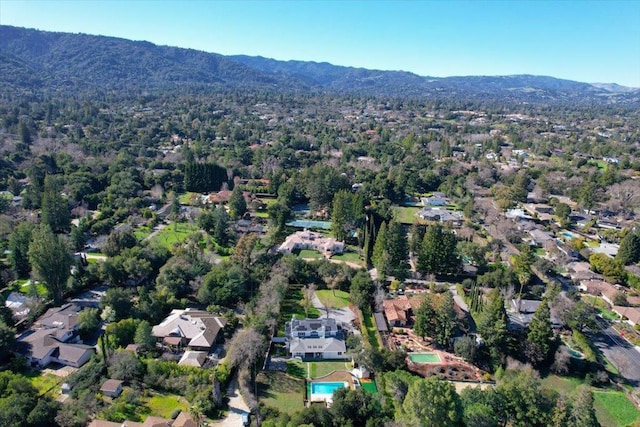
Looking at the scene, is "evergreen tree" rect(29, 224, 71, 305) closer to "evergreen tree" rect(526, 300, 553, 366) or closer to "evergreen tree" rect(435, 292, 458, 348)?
"evergreen tree" rect(435, 292, 458, 348)

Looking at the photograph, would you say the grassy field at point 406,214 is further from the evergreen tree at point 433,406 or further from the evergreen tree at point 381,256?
the evergreen tree at point 433,406

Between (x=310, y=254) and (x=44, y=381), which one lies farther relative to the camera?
(x=310, y=254)

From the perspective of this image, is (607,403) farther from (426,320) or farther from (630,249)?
(630,249)

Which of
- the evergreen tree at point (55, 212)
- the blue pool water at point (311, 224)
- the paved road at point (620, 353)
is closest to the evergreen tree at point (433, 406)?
the paved road at point (620, 353)

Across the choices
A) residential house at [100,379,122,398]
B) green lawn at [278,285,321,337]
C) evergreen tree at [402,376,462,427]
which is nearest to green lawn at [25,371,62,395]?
residential house at [100,379,122,398]

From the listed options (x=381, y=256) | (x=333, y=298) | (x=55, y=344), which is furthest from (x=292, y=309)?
(x=55, y=344)

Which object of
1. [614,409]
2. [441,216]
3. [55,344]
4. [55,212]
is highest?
[55,212]
